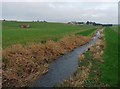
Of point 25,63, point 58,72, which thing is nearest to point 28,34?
point 25,63

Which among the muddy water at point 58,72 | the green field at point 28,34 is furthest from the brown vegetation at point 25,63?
the green field at point 28,34

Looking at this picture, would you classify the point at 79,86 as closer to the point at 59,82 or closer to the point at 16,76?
the point at 59,82

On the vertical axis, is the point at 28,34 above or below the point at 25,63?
above

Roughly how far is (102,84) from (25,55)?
27.1ft

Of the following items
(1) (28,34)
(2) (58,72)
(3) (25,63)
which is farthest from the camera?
(1) (28,34)

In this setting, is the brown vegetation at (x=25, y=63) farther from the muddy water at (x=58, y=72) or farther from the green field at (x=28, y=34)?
the green field at (x=28, y=34)

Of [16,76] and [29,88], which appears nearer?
[29,88]

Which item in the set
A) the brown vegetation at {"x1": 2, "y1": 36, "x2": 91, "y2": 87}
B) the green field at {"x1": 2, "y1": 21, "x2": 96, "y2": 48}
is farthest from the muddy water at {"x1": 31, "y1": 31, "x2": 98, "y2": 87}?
the green field at {"x1": 2, "y1": 21, "x2": 96, "y2": 48}

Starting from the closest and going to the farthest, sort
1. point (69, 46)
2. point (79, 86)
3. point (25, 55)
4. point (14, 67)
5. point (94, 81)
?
point (79, 86) → point (94, 81) → point (14, 67) → point (25, 55) → point (69, 46)

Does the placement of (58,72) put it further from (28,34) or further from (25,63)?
(28,34)

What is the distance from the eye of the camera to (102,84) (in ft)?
53.8

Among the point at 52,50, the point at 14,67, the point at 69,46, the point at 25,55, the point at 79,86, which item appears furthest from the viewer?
the point at 69,46

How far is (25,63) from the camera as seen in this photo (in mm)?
20734

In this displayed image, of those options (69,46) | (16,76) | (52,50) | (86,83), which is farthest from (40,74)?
(69,46)
